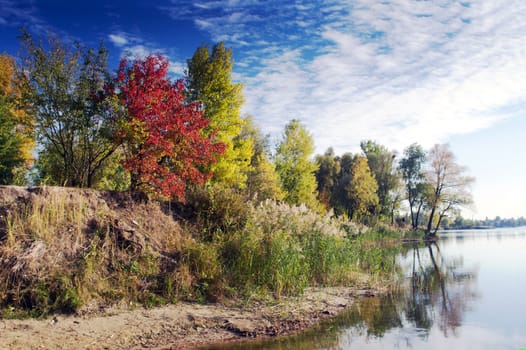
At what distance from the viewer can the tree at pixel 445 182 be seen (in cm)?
4612

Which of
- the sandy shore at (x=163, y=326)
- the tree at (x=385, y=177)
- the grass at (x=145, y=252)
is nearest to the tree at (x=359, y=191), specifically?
the tree at (x=385, y=177)

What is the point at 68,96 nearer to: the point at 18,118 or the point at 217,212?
the point at 18,118

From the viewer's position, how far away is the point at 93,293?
27.7 ft

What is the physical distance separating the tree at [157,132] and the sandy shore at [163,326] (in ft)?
13.6

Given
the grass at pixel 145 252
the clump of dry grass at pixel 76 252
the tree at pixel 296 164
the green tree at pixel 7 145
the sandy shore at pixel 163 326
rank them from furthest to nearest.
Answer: the tree at pixel 296 164, the green tree at pixel 7 145, the grass at pixel 145 252, the clump of dry grass at pixel 76 252, the sandy shore at pixel 163 326

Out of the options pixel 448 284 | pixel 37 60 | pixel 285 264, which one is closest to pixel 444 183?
pixel 448 284

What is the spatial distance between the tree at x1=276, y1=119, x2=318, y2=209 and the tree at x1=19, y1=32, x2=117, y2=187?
19167mm

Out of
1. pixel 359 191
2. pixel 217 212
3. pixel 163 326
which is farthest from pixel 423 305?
pixel 359 191

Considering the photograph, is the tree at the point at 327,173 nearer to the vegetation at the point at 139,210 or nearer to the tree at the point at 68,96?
the vegetation at the point at 139,210

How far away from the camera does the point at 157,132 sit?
37.6 ft

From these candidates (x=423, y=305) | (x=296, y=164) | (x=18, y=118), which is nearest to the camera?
(x=423, y=305)

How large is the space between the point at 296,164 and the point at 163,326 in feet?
83.2

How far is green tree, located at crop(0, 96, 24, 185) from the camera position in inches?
621

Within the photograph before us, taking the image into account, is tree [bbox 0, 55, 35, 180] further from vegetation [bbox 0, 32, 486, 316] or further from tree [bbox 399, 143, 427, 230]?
tree [bbox 399, 143, 427, 230]
